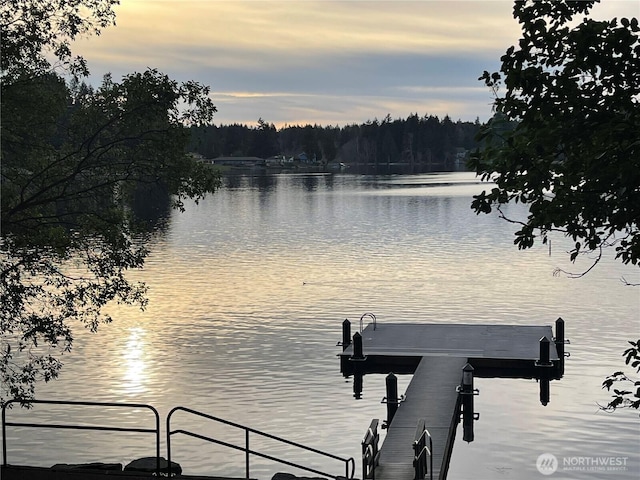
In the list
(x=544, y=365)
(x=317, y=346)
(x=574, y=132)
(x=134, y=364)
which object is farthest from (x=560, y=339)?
(x=574, y=132)

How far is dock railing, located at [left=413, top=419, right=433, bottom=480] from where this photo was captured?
19.1 meters

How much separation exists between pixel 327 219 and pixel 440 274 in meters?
51.5

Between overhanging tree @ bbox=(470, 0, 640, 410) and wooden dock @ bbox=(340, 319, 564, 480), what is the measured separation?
506 inches

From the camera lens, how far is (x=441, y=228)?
97.9m

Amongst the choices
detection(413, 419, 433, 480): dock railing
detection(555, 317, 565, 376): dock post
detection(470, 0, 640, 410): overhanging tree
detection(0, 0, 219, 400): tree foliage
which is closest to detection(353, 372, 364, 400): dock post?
detection(555, 317, 565, 376): dock post

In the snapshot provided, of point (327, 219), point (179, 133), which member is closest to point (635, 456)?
point (179, 133)

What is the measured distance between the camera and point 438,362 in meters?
32.2

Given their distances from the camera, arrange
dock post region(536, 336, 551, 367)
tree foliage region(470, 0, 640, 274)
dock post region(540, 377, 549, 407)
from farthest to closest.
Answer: dock post region(536, 336, 551, 367)
dock post region(540, 377, 549, 407)
tree foliage region(470, 0, 640, 274)

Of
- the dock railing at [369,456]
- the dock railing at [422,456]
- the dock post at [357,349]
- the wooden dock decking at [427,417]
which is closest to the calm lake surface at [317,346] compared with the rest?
the dock post at [357,349]

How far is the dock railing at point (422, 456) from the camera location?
19.1 meters

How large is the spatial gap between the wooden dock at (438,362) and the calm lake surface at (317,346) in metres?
0.81

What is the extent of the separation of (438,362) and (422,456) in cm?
1268

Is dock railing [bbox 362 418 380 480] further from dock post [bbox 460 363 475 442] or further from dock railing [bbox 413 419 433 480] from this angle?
dock post [bbox 460 363 475 442]

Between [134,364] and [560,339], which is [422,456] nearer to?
[560,339]
